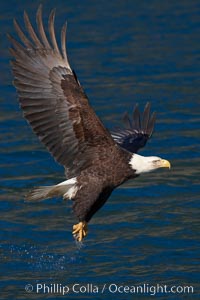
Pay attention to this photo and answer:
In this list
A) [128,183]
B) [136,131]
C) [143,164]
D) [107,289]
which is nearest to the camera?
[143,164]

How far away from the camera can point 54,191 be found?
944 cm

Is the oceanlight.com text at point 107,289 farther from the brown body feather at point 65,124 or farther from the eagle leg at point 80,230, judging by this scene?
the brown body feather at point 65,124

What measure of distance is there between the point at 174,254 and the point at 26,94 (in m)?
1.98

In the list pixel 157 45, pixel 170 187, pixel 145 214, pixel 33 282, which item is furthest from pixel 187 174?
pixel 157 45

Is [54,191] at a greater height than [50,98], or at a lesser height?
lesser

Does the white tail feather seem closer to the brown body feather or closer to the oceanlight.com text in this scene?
the brown body feather

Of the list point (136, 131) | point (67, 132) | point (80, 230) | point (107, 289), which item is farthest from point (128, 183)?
point (67, 132)

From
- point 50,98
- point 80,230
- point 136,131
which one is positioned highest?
point 50,98

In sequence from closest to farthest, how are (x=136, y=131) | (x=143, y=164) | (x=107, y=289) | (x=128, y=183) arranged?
(x=143, y=164) < (x=107, y=289) < (x=136, y=131) < (x=128, y=183)

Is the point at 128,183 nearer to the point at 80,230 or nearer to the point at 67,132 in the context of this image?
the point at 80,230

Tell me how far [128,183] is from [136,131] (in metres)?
1.22

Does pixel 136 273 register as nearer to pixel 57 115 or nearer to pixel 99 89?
pixel 57 115

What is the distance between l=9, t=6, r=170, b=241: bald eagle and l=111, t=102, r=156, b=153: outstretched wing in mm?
1130

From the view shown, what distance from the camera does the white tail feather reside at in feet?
30.9
